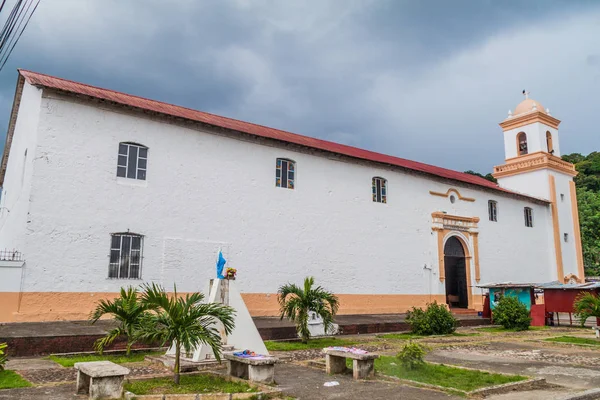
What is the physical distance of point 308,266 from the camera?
17.2 metres

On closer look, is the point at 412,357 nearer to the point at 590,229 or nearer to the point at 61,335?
the point at 61,335

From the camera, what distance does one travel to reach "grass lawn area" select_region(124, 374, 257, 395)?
6316mm

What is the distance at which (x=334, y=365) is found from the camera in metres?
8.12

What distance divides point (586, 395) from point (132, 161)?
12.1 m

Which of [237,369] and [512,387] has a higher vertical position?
[237,369]

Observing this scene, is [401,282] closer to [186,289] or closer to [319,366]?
[186,289]

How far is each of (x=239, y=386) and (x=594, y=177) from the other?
4766cm

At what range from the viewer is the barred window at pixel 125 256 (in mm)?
13133

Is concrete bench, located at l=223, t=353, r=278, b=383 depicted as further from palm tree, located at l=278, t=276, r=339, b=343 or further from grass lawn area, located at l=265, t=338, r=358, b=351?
palm tree, located at l=278, t=276, r=339, b=343

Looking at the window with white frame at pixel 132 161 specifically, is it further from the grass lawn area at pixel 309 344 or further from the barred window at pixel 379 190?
the barred window at pixel 379 190

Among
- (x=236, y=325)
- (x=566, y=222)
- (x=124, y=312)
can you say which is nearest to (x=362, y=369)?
(x=236, y=325)

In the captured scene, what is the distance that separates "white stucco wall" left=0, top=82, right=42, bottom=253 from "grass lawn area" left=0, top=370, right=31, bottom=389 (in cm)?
523

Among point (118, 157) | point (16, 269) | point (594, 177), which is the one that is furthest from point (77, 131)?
point (594, 177)

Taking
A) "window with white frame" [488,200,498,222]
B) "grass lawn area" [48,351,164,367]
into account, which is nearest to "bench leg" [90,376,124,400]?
"grass lawn area" [48,351,164,367]
